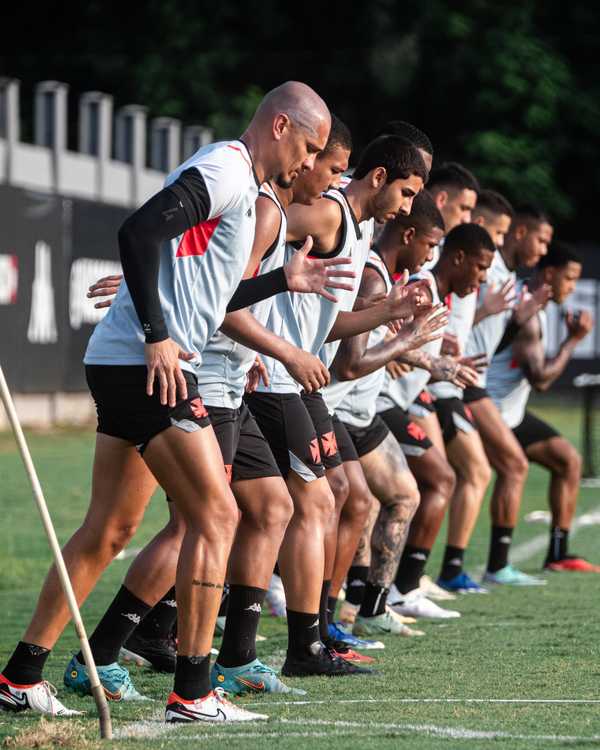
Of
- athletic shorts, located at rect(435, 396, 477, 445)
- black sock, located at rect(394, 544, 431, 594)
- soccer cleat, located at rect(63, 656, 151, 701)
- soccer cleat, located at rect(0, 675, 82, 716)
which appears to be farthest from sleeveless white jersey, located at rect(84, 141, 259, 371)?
athletic shorts, located at rect(435, 396, 477, 445)

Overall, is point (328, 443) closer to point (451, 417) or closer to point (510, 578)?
point (451, 417)

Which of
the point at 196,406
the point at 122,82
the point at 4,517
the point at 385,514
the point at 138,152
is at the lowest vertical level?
the point at 4,517

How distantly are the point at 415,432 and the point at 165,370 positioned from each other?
398cm

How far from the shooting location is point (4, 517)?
13844 mm

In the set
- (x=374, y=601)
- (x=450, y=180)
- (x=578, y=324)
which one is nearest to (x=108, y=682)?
(x=374, y=601)

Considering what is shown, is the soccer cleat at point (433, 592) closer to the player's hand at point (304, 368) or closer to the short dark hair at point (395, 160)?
the short dark hair at point (395, 160)

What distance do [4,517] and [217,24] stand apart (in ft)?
113

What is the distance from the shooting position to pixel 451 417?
9.97m

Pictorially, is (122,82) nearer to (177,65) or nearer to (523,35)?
(177,65)

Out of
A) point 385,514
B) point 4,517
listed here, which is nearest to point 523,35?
point 4,517

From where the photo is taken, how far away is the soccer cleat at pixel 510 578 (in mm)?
10250

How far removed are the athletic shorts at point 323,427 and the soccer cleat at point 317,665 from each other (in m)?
0.82

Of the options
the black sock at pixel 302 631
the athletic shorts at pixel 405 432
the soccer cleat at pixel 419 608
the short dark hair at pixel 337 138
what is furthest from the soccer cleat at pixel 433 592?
the short dark hair at pixel 337 138

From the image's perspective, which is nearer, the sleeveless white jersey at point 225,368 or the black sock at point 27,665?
the black sock at point 27,665
